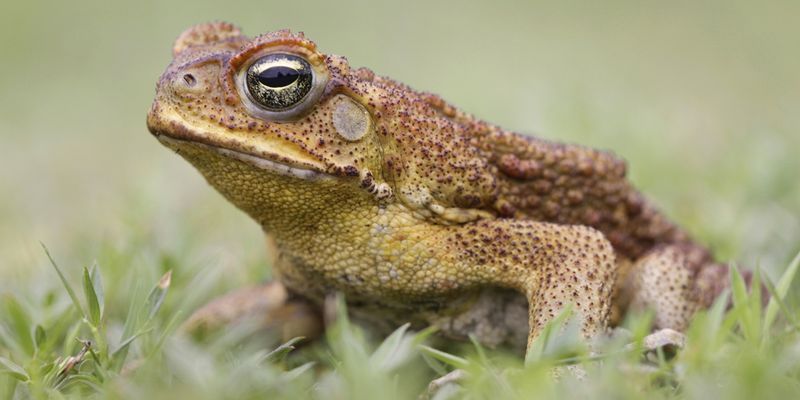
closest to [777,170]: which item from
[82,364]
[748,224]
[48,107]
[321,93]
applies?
[748,224]

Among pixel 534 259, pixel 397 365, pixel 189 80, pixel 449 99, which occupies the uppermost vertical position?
pixel 449 99

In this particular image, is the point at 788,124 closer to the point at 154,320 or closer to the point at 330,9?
the point at 154,320

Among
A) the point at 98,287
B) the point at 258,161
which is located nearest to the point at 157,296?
the point at 98,287

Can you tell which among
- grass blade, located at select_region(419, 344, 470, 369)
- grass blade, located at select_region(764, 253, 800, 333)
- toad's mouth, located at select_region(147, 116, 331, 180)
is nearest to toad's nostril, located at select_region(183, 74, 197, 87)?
toad's mouth, located at select_region(147, 116, 331, 180)

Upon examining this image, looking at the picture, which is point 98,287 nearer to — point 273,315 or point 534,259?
point 273,315

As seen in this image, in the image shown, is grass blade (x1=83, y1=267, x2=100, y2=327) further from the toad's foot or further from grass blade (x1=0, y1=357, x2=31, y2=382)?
the toad's foot
